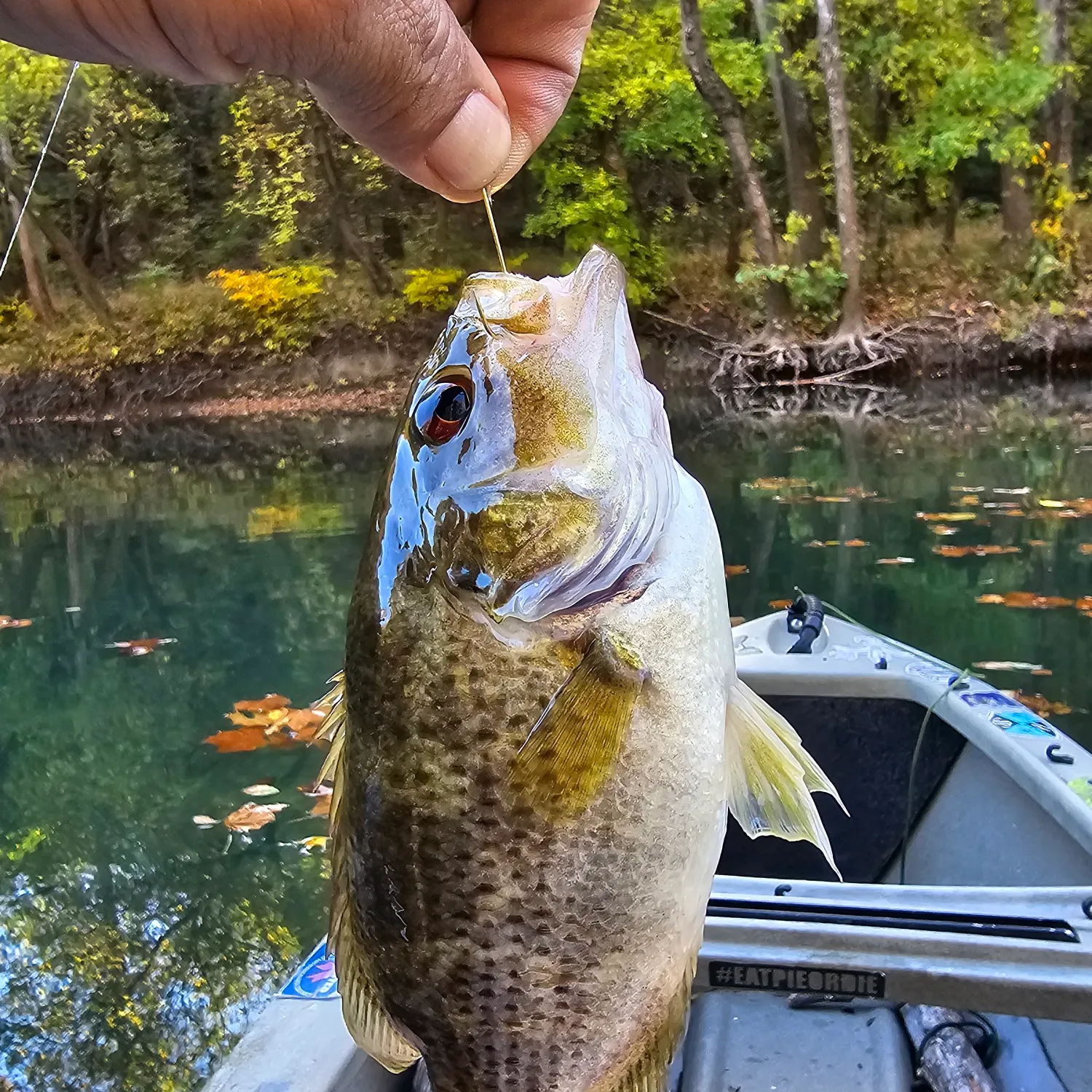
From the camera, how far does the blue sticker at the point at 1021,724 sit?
10.6ft

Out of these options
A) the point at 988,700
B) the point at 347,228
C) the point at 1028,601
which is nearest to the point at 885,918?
the point at 988,700

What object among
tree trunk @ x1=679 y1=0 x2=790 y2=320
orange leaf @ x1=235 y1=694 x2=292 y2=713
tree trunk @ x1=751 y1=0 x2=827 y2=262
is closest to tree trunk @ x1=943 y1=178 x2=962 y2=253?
tree trunk @ x1=751 y1=0 x2=827 y2=262

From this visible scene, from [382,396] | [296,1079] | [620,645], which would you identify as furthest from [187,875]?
[382,396]

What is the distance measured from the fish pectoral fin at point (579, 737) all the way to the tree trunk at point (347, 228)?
22.5 m

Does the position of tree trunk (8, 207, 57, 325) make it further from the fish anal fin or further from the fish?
A: the fish anal fin

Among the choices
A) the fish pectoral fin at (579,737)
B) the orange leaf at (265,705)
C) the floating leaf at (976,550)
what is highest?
the fish pectoral fin at (579,737)

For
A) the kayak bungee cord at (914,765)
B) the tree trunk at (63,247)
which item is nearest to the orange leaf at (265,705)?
the kayak bungee cord at (914,765)

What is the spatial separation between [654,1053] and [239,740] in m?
4.49

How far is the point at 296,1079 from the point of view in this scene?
6.64ft

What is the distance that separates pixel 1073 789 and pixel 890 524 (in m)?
6.02

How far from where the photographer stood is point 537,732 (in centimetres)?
134

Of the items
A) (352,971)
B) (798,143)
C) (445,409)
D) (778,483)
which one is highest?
(798,143)

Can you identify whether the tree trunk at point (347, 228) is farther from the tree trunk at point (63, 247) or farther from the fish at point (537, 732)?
the fish at point (537, 732)

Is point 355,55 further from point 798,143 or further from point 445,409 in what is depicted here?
point 798,143
